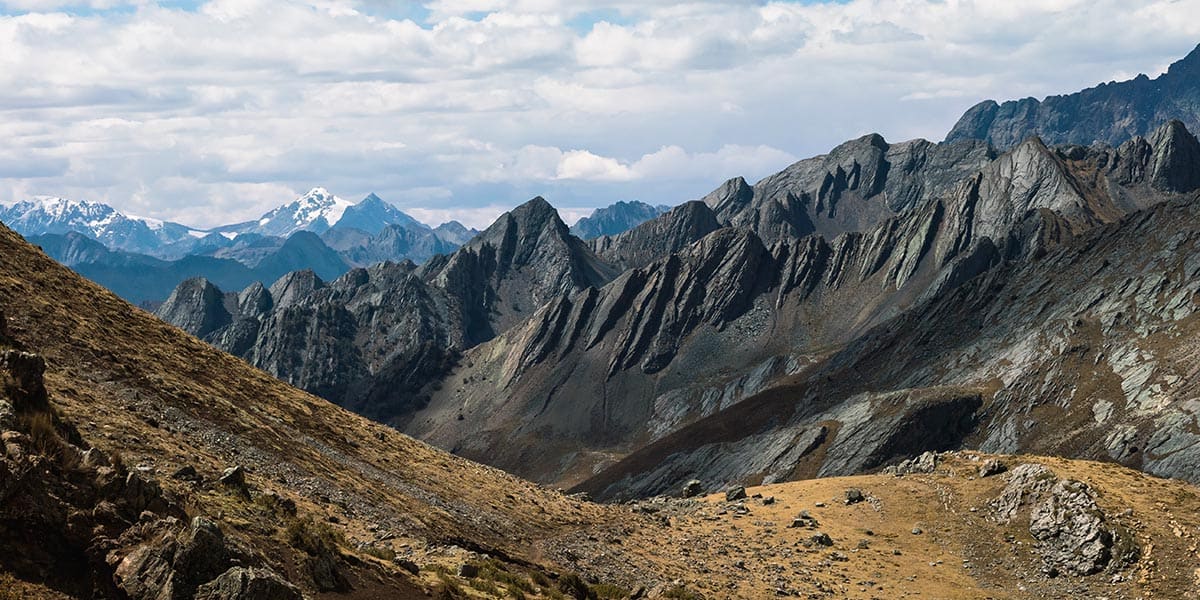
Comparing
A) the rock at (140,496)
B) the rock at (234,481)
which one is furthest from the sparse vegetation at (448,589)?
the rock at (140,496)

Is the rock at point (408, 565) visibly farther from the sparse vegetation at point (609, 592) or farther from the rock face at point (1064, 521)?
the rock face at point (1064, 521)

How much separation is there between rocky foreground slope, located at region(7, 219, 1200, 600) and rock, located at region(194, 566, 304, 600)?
0.05 meters

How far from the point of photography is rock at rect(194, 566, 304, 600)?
22.9m

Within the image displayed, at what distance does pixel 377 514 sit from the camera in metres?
43.8

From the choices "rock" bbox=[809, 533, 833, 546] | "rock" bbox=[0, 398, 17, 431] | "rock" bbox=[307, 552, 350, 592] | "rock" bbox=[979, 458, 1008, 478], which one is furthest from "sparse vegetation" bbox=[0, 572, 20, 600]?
"rock" bbox=[979, 458, 1008, 478]

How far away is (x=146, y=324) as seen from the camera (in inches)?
2105

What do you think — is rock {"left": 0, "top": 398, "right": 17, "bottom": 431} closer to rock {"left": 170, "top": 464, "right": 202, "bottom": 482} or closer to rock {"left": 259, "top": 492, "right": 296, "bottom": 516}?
rock {"left": 170, "top": 464, "right": 202, "bottom": 482}

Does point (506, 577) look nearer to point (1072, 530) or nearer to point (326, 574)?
point (326, 574)

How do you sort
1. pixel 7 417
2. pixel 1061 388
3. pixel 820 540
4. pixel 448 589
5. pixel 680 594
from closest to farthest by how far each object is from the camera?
pixel 7 417, pixel 448 589, pixel 680 594, pixel 820 540, pixel 1061 388

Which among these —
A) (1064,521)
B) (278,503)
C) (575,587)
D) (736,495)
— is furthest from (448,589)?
(736,495)

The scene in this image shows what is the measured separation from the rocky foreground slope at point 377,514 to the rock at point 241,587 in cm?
5

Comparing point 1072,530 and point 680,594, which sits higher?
point 680,594

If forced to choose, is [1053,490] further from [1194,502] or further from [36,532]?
[36,532]

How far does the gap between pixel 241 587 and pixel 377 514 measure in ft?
69.1
